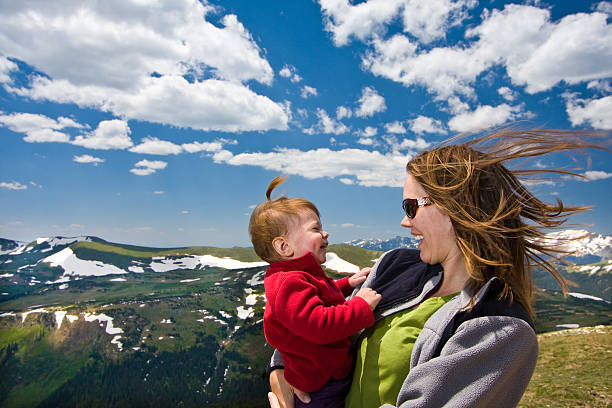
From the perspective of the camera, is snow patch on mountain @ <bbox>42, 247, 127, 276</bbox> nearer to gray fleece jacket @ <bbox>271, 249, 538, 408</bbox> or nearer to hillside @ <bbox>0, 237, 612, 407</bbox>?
hillside @ <bbox>0, 237, 612, 407</bbox>

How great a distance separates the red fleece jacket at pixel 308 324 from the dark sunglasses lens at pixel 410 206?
0.94 meters

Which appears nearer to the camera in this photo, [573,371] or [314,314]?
[314,314]

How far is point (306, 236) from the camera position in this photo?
3.96 metres

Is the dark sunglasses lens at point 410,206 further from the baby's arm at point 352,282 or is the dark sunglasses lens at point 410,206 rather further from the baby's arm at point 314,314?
the baby's arm at point 352,282

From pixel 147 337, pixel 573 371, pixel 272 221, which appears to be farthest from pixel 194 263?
pixel 272 221

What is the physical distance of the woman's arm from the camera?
2412 millimetres

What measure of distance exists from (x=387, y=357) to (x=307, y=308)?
2.56 feet

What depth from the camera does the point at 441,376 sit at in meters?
2.47

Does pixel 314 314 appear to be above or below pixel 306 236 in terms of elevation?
below

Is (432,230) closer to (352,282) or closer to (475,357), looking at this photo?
(475,357)

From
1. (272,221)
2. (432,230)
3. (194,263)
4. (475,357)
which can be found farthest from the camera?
(194,263)

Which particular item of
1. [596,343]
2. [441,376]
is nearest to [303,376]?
[441,376]

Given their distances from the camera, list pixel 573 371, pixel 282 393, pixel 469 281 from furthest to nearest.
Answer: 1. pixel 573 371
2. pixel 282 393
3. pixel 469 281

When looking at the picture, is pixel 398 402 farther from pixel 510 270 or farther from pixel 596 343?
pixel 596 343
